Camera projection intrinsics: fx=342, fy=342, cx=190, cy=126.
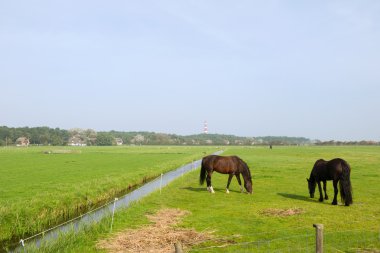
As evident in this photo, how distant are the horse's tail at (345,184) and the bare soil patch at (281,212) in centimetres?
266

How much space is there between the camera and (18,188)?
2455 centimetres

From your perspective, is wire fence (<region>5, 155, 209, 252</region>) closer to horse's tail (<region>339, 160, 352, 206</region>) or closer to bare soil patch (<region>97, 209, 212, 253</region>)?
bare soil patch (<region>97, 209, 212, 253</region>)

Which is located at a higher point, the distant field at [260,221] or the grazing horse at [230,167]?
the grazing horse at [230,167]

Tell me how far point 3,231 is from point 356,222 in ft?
47.7

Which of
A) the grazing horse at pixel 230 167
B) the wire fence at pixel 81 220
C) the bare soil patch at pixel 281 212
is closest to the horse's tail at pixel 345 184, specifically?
the bare soil patch at pixel 281 212

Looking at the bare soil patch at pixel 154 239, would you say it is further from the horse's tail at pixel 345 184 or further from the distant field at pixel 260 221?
the horse's tail at pixel 345 184

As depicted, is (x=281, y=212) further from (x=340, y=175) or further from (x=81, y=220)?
(x=81, y=220)

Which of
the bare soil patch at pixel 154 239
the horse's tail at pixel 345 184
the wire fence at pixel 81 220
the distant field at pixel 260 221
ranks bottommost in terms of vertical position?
the wire fence at pixel 81 220

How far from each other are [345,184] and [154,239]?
10.4 metres

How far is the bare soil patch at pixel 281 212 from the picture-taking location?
1560cm

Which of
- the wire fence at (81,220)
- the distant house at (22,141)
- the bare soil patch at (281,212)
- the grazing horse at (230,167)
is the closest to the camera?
the wire fence at (81,220)

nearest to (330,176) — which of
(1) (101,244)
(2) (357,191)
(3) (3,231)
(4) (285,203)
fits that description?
(4) (285,203)

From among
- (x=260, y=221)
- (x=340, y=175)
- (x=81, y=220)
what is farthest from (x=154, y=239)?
(x=340, y=175)

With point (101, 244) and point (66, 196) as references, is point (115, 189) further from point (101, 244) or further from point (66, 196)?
point (101, 244)
